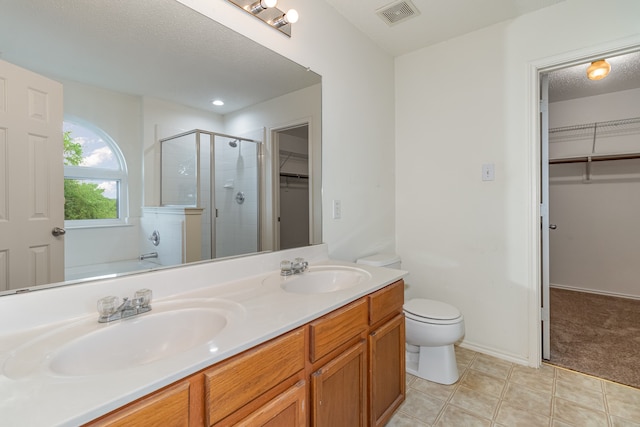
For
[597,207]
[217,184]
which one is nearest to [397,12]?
[217,184]

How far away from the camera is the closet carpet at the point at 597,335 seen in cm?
193

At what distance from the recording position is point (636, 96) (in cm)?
310

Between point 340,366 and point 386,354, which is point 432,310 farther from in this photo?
point 340,366

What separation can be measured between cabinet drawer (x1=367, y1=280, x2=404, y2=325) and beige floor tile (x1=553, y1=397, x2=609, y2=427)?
99cm

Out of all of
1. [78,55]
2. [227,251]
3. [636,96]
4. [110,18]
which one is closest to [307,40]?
[110,18]

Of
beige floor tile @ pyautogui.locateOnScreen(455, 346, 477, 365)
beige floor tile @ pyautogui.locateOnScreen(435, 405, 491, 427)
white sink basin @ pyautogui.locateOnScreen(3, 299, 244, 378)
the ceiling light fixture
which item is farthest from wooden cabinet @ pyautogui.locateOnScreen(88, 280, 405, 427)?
the ceiling light fixture

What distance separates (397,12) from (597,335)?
2.89 m

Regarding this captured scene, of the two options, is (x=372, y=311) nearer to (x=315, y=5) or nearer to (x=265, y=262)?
(x=265, y=262)

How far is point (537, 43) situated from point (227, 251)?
7.64 feet

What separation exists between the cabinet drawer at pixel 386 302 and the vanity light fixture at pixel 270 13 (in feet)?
4.52

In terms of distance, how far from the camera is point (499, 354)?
2.12 metres

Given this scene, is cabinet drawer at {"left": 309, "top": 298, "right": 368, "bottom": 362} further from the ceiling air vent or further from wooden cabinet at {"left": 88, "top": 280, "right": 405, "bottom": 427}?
the ceiling air vent

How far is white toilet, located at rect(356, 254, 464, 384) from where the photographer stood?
5.79 ft

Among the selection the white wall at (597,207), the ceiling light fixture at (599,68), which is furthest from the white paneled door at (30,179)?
the white wall at (597,207)
